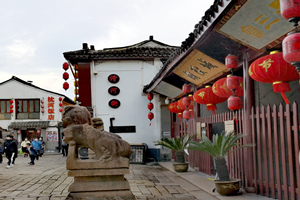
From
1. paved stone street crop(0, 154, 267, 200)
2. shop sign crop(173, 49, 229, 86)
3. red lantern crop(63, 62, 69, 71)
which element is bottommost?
paved stone street crop(0, 154, 267, 200)

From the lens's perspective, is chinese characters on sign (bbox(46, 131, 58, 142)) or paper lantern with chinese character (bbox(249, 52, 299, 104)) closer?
paper lantern with chinese character (bbox(249, 52, 299, 104))

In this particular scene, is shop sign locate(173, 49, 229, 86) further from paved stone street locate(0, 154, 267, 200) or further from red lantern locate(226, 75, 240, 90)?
paved stone street locate(0, 154, 267, 200)

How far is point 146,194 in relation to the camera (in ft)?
24.8

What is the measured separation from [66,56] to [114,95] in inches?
125

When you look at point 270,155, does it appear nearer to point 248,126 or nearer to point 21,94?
point 248,126

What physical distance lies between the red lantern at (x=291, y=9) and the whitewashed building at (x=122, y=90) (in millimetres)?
13133

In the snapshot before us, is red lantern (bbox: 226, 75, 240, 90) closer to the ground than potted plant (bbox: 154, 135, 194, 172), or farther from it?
farther from it

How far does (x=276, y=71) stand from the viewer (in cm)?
559

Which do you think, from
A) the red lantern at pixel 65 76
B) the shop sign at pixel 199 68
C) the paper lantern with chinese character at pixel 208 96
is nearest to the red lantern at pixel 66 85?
the red lantern at pixel 65 76

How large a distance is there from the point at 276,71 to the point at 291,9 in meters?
2.28

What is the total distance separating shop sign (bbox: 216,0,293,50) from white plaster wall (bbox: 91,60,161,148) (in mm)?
10733

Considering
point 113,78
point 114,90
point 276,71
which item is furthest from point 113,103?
point 276,71

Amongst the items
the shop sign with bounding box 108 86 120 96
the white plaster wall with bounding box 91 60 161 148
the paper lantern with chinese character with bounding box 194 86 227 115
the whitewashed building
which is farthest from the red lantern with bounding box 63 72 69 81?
the paper lantern with chinese character with bounding box 194 86 227 115

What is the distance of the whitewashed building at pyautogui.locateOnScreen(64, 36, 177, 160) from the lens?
54.8 ft
